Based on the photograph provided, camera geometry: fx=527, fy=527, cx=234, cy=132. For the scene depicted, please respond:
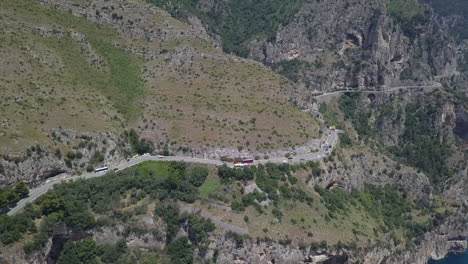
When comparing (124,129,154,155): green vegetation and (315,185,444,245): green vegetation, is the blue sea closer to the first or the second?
(315,185,444,245): green vegetation

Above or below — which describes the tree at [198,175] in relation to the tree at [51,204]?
above

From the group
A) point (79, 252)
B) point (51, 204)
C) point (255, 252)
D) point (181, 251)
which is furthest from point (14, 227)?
point (255, 252)

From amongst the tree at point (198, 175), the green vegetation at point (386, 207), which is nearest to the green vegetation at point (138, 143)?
the tree at point (198, 175)

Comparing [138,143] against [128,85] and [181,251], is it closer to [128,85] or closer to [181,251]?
[128,85]

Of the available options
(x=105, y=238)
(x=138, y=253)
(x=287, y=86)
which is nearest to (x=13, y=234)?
(x=105, y=238)

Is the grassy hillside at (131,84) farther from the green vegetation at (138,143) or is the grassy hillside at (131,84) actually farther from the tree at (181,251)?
the tree at (181,251)

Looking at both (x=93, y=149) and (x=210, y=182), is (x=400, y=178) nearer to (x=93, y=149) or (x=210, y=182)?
(x=210, y=182)

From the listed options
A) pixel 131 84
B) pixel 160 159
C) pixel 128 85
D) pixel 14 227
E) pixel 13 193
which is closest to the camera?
pixel 14 227
